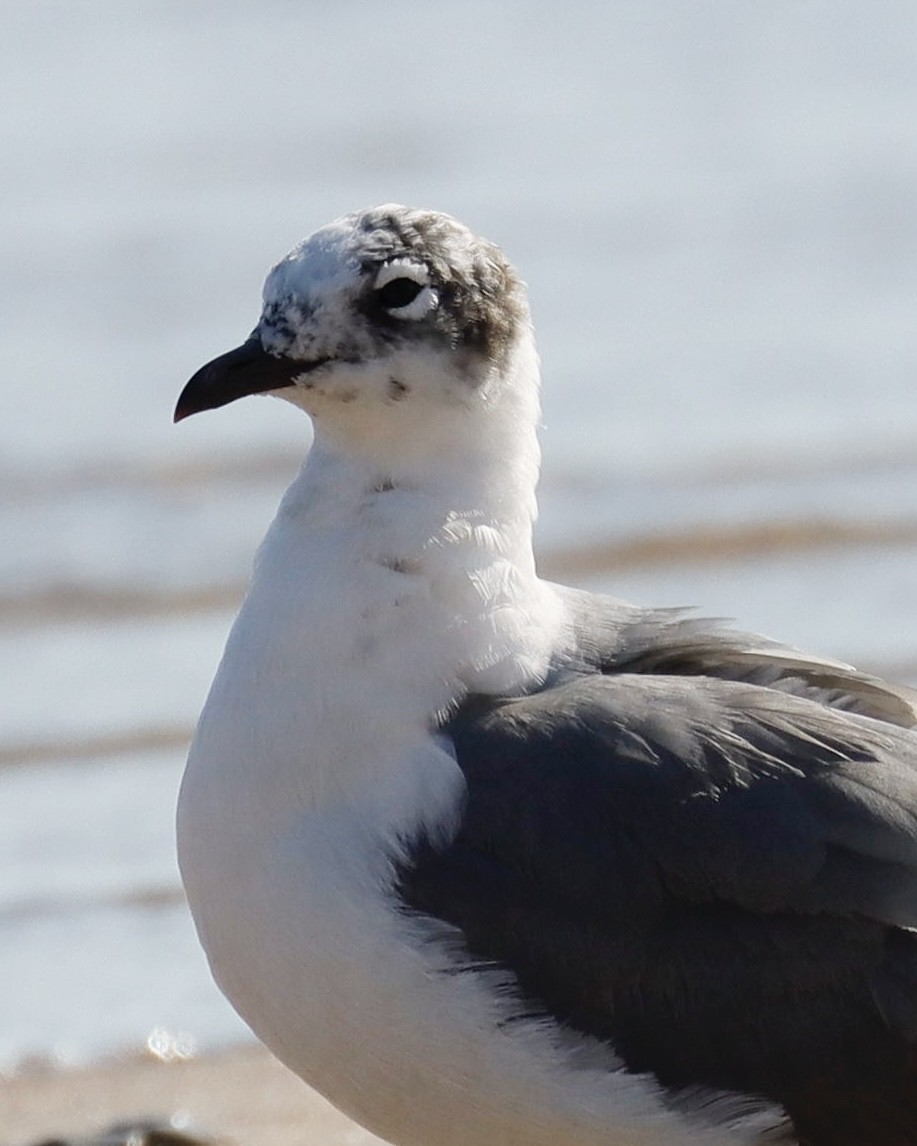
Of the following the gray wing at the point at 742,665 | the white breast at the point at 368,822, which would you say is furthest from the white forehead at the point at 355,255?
the gray wing at the point at 742,665

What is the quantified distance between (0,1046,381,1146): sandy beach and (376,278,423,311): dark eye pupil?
211 centimetres

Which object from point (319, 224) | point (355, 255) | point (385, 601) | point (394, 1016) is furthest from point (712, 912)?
point (319, 224)

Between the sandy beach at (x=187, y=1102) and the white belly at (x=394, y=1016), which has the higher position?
the white belly at (x=394, y=1016)

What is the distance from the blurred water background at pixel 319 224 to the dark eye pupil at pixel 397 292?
2.37 metres

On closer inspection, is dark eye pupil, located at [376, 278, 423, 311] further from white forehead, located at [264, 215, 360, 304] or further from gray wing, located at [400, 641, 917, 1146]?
gray wing, located at [400, 641, 917, 1146]

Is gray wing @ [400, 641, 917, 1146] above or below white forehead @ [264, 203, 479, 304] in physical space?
below

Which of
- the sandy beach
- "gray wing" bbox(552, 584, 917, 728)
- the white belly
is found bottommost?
the sandy beach

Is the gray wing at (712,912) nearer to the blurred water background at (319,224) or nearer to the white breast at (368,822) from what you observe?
the white breast at (368,822)

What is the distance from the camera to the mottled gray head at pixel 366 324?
5.27 meters

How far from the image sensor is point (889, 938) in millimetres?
5156

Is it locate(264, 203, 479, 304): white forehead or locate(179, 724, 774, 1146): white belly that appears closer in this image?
locate(179, 724, 774, 1146): white belly

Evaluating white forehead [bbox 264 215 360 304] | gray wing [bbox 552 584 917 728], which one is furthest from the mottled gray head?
gray wing [bbox 552 584 917 728]

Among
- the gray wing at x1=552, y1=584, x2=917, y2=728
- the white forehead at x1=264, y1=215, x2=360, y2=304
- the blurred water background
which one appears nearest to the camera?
the white forehead at x1=264, y1=215, x2=360, y2=304

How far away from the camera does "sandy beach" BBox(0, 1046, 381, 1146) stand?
6.34 metres
